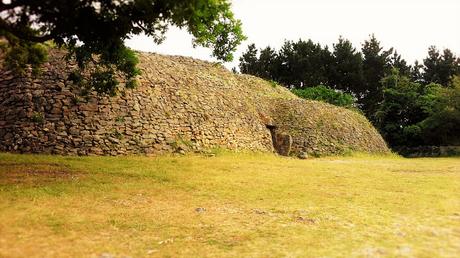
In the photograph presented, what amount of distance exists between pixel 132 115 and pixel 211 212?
1006 centimetres

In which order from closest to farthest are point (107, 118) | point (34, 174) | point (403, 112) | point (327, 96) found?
point (34, 174) < point (107, 118) < point (403, 112) < point (327, 96)

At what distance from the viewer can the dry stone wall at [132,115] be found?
1504cm

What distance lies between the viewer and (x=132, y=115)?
16.8 m

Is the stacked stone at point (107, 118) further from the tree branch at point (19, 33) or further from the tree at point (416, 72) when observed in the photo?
the tree at point (416, 72)

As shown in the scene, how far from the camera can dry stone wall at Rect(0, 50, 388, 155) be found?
15.0 metres

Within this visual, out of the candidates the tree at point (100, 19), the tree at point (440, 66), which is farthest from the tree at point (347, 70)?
the tree at point (100, 19)

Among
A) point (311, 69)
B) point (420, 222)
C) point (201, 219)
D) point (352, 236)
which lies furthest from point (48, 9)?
point (311, 69)

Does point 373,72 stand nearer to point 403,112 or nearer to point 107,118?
point 403,112

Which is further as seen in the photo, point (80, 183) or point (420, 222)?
point (80, 183)

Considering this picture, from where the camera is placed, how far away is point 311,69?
168 feet

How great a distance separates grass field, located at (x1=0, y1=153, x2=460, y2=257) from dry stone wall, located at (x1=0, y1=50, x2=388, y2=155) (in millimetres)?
1856

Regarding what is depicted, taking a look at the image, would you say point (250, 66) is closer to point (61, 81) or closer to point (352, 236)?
point (61, 81)

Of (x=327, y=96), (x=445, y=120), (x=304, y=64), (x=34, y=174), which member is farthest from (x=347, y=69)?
(x=34, y=174)

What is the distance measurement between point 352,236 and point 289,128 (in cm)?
1962
